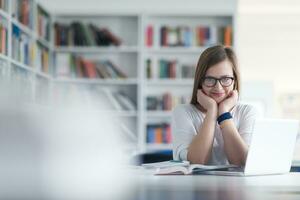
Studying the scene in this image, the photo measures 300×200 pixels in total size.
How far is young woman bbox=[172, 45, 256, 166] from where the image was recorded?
1815mm

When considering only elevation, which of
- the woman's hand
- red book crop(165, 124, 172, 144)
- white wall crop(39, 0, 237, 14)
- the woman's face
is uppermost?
white wall crop(39, 0, 237, 14)

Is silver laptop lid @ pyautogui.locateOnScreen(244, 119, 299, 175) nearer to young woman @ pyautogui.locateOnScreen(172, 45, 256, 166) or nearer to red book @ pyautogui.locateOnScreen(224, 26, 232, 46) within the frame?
young woman @ pyautogui.locateOnScreen(172, 45, 256, 166)

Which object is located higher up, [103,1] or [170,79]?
[103,1]

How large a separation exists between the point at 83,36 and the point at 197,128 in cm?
382

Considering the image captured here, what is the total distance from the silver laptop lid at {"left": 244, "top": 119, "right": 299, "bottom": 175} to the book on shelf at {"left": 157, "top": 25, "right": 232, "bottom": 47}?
412cm

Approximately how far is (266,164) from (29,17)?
384 cm

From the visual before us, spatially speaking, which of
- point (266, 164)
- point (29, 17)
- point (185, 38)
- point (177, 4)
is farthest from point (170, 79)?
point (266, 164)

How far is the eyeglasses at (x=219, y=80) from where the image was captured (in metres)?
1.92

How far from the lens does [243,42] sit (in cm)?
941

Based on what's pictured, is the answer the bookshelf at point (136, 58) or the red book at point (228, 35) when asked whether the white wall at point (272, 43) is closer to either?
the red book at point (228, 35)

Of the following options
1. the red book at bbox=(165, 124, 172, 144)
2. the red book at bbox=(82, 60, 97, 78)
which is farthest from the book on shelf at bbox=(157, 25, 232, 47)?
the red book at bbox=(165, 124, 172, 144)

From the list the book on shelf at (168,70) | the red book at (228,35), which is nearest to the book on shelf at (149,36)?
the book on shelf at (168,70)

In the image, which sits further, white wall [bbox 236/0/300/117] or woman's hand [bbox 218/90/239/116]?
white wall [bbox 236/0/300/117]

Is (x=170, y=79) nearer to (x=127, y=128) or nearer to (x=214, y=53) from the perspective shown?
(x=127, y=128)
